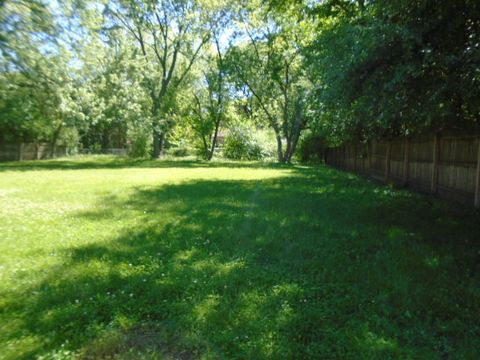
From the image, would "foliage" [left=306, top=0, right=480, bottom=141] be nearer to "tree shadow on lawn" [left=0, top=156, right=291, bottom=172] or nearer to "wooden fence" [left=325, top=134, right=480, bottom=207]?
"wooden fence" [left=325, top=134, right=480, bottom=207]

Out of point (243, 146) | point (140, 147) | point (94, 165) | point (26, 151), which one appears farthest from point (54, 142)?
point (243, 146)

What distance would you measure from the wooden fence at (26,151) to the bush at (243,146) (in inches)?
671

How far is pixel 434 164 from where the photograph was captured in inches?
346

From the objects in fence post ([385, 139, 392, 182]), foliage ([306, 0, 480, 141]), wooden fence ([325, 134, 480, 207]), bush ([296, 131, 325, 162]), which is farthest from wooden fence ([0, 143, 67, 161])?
foliage ([306, 0, 480, 141])

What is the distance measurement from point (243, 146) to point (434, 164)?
3070cm

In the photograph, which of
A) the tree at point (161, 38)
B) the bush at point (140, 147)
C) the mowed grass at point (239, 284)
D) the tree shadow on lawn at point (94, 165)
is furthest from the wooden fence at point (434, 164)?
the bush at point (140, 147)

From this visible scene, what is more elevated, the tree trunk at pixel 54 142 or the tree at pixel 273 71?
the tree at pixel 273 71

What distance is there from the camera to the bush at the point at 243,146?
3859cm

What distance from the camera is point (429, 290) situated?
3.56 metres

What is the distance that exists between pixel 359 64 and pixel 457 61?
1114 mm

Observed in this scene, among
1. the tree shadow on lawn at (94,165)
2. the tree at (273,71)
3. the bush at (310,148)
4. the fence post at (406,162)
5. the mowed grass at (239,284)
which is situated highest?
the tree at (273,71)

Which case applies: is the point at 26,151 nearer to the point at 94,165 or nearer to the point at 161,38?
the point at 94,165

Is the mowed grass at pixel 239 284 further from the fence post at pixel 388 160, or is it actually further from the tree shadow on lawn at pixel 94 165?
the tree shadow on lawn at pixel 94 165

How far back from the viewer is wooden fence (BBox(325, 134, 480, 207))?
7367mm
